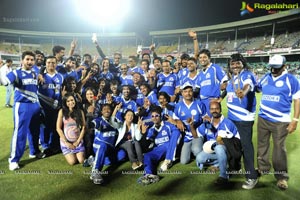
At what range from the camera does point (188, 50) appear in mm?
39250

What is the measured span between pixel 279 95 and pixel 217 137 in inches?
44.3

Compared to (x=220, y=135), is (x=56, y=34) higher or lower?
higher

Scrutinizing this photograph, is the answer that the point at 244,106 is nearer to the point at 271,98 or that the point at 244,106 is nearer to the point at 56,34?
the point at 271,98

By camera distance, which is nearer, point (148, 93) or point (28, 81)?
point (28, 81)

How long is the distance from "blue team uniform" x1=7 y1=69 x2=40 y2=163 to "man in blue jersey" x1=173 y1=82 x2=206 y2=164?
271 cm

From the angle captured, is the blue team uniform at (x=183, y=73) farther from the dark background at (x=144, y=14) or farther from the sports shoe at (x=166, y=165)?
the dark background at (x=144, y=14)

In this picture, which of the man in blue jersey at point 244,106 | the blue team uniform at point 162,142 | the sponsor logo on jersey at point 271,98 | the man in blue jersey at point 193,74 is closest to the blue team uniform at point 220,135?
the man in blue jersey at point 244,106

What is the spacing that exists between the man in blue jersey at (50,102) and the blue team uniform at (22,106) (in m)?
0.62

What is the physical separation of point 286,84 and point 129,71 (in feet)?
14.4

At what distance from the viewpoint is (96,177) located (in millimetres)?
3557

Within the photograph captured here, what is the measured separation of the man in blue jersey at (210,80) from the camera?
4805 millimetres

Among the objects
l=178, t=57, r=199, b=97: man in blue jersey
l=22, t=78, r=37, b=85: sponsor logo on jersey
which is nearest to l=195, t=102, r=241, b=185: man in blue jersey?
l=178, t=57, r=199, b=97: man in blue jersey

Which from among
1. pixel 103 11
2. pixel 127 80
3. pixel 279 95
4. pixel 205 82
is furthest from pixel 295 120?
pixel 103 11

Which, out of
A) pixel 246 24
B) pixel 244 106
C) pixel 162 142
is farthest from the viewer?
pixel 246 24
